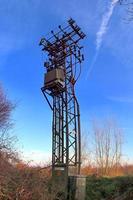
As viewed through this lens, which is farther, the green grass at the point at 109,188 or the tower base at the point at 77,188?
the green grass at the point at 109,188

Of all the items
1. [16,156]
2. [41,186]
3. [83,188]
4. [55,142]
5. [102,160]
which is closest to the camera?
[41,186]

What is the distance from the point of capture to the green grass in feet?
62.5

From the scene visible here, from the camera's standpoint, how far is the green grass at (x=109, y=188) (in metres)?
19.0

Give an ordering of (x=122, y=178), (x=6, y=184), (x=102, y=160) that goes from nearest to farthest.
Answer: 1. (x=6, y=184)
2. (x=122, y=178)
3. (x=102, y=160)

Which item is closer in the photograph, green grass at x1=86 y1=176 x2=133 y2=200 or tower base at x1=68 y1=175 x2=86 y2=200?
tower base at x1=68 y1=175 x2=86 y2=200

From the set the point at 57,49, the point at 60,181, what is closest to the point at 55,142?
the point at 60,181

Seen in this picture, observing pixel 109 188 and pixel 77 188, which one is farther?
pixel 109 188

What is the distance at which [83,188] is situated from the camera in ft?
62.1

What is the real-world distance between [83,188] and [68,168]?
7.34 feet

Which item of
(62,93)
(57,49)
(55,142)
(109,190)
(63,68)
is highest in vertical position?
(57,49)

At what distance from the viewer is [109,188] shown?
19.5 metres

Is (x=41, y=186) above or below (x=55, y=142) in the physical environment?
below

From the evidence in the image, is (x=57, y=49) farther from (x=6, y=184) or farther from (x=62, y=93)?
(x=6, y=184)

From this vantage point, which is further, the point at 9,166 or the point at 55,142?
the point at 55,142
